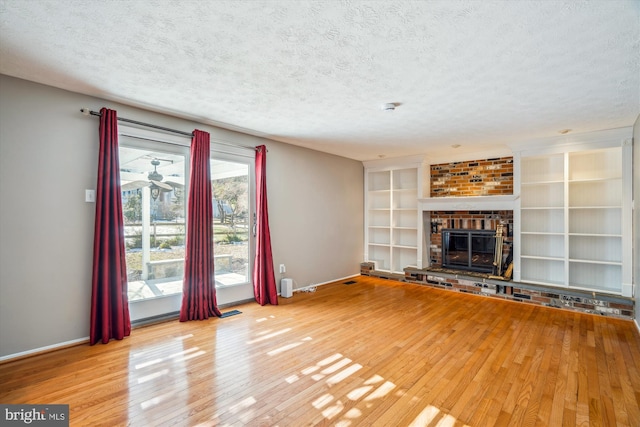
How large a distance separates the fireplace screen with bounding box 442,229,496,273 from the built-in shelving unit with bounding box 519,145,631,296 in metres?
0.49

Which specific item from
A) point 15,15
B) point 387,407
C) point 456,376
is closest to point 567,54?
point 456,376

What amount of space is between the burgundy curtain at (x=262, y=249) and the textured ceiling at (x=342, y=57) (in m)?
0.91

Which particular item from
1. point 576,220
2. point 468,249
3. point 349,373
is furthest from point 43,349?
point 576,220

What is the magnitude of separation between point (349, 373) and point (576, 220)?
429 centimetres

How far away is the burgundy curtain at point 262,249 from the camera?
443cm

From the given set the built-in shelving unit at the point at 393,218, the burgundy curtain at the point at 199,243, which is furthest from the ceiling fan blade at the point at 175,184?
the built-in shelving unit at the point at 393,218

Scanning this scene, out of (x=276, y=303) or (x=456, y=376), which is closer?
(x=456, y=376)

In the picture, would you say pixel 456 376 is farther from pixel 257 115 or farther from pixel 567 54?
pixel 257 115

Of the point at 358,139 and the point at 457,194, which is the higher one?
the point at 358,139

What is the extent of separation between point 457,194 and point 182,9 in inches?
209

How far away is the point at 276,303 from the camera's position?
4387 mm

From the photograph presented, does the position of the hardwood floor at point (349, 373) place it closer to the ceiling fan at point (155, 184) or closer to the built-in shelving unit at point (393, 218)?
the ceiling fan at point (155, 184)

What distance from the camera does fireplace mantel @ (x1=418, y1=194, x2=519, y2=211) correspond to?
4.97 meters

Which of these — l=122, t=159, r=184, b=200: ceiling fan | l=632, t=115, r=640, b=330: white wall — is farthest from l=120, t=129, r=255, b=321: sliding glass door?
l=632, t=115, r=640, b=330: white wall
